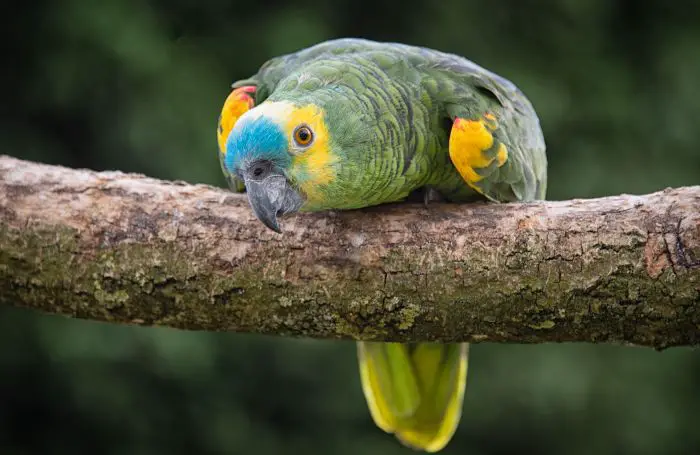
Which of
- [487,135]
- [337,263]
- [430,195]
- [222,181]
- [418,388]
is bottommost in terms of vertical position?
[418,388]

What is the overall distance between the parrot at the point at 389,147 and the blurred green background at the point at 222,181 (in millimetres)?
1370

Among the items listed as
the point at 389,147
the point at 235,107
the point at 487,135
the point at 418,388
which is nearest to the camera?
the point at 389,147

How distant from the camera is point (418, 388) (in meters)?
2.74

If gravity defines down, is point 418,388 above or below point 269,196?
below

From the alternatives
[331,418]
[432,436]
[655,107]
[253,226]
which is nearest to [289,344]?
[331,418]

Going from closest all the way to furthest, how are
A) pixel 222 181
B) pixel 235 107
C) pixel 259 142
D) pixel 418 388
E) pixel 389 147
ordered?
pixel 259 142, pixel 389 147, pixel 235 107, pixel 418 388, pixel 222 181

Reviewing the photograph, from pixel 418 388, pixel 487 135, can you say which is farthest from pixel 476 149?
pixel 418 388

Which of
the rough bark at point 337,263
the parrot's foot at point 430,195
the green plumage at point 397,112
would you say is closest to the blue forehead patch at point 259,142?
the green plumage at point 397,112

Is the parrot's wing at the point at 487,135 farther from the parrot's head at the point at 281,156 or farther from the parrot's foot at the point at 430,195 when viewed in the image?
the parrot's head at the point at 281,156

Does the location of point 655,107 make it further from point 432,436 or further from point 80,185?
point 80,185

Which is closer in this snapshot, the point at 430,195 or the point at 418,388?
the point at 430,195

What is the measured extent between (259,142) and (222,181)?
206 centimetres

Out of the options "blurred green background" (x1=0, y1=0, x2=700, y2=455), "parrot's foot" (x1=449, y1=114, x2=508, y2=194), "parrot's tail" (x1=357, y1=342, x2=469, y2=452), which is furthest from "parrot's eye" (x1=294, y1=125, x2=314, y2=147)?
"blurred green background" (x1=0, y1=0, x2=700, y2=455)

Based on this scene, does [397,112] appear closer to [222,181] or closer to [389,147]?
[389,147]
